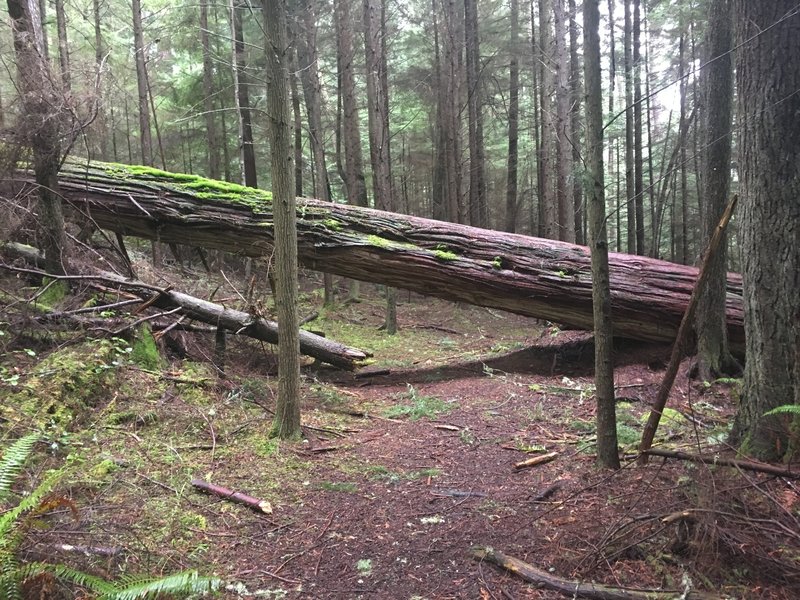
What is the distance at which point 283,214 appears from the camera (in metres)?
5.38

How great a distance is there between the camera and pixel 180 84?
17.3 metres

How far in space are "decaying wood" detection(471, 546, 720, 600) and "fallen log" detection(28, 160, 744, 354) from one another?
5510mm

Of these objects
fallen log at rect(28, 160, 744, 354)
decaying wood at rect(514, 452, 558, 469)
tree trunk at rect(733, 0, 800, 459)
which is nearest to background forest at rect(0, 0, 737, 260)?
fallen log at rect(28, 160, 744, 354)

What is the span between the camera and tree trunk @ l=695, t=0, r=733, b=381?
654 cm

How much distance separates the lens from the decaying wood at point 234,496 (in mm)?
4108

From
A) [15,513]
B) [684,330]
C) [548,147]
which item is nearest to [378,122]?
[548,147]

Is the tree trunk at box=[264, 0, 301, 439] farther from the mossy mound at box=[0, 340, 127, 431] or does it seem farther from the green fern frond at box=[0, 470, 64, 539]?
the green fern frond at box=[0, 470, 64, 539]

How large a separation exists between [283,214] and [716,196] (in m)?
5.78

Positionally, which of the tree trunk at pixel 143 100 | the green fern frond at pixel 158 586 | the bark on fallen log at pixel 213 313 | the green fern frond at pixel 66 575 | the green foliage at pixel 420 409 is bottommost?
the green foliage at pixel 420 409

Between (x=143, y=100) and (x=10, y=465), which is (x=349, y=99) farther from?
(x=10, y=465)

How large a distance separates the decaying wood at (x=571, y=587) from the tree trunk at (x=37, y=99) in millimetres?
6438

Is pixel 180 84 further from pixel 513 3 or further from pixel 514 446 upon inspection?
pixel 514 446

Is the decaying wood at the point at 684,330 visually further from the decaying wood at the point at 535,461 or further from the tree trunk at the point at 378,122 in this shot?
the tree trunk at the point at 378,122

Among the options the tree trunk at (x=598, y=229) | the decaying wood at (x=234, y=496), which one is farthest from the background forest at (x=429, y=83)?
the decaying wood at (x=234, y=496)
